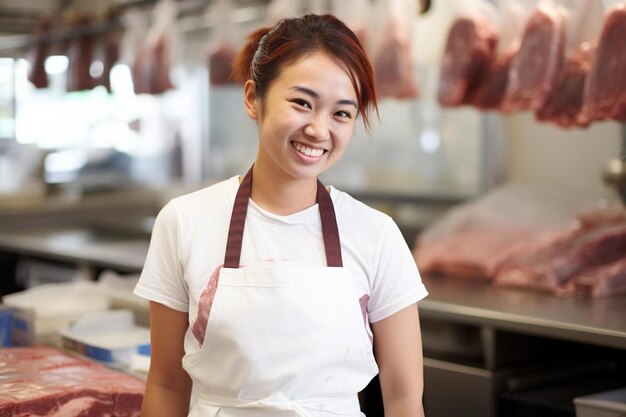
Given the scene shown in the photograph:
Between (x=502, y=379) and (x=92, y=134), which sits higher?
(x=92, y=134)

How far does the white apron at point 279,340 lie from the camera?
1.46m

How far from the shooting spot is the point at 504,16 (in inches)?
105

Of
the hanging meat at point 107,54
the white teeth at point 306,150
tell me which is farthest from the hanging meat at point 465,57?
the hanging meat at point 107,54

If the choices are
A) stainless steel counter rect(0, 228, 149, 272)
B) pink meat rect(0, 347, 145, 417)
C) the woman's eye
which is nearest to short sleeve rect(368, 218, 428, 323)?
the woman's eye

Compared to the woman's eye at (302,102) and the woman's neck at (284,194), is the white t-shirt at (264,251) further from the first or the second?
the woman's eye at (302,102)

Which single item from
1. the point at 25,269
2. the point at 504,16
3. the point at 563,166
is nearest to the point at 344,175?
the point at 563,166

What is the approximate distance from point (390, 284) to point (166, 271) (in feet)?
1.26

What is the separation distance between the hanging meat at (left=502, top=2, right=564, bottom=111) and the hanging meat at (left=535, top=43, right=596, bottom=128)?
0.08 feet

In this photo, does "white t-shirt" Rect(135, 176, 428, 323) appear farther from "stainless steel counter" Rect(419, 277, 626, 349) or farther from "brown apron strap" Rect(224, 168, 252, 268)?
"stainless steel counter" Rect(419, 277, 626, 349)

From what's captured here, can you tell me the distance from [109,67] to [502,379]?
104 inches

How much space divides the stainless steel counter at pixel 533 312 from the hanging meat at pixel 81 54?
2265 mm

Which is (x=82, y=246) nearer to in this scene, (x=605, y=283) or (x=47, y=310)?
(x=47, y=310)

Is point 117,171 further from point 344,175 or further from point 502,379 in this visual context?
point 502,379

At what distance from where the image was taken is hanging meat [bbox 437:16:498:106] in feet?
8.92
